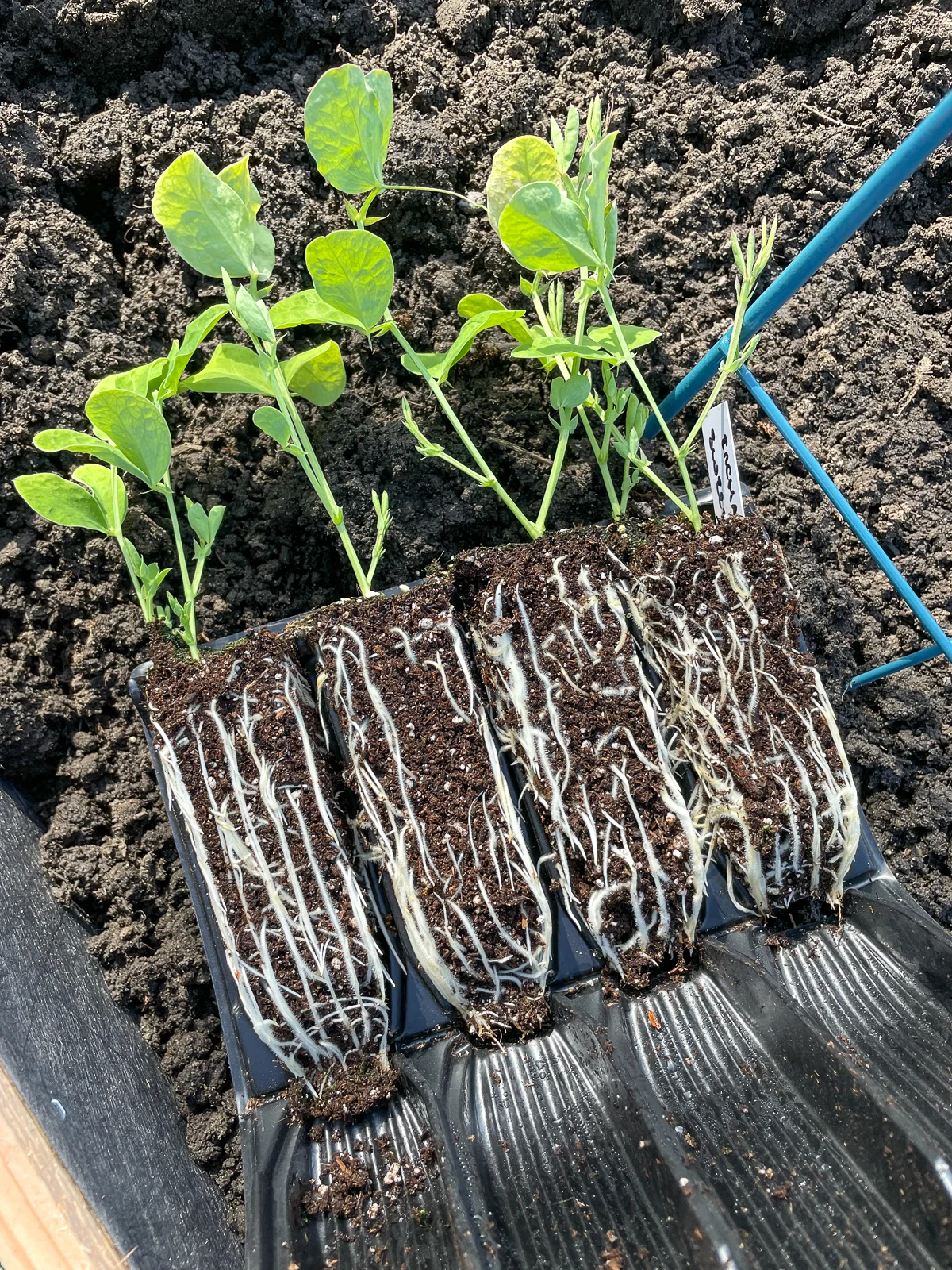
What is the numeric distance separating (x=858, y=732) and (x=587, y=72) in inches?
44.9

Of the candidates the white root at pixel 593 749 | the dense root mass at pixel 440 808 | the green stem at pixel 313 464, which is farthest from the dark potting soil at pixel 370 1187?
the green stem at pixel 313 464

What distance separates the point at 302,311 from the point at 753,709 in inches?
28.8

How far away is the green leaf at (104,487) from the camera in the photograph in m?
0.96

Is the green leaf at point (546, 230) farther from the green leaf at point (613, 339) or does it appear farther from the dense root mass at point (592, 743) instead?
the dense root mass at point (592, 743)

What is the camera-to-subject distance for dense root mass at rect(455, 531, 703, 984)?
0.94 meters

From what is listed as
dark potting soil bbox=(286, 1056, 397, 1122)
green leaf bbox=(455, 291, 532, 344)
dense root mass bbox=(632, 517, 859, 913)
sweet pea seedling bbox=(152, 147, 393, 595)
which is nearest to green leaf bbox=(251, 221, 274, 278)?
sweet pea seedling bbox=(152, 147, 393, 595)

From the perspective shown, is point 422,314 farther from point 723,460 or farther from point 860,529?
point 860,529

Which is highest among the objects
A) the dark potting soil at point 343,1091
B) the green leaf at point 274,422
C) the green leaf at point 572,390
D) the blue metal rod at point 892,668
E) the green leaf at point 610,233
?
the green leaf at point 610,233

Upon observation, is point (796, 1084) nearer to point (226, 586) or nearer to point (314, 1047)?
point (314, 1047)

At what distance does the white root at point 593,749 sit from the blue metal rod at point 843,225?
0.96ft

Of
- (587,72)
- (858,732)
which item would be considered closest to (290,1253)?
(858,732)

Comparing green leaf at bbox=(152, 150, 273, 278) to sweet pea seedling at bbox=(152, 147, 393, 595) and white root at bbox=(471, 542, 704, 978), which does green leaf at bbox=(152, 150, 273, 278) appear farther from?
white root at bbox=(471, 542, 704, 978)

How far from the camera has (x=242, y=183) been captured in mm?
879

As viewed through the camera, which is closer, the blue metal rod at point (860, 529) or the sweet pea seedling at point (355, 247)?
the sweet pea seedling at point (355, 247)
